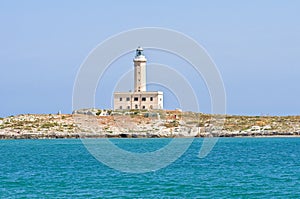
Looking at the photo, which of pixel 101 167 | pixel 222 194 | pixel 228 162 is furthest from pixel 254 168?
pixel 222 194

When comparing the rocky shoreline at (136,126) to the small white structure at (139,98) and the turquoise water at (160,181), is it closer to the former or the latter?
the small white structure at (139,98)

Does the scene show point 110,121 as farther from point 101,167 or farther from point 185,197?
point 185,197

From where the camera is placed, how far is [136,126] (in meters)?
89.4

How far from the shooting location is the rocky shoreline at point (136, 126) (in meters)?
87.6

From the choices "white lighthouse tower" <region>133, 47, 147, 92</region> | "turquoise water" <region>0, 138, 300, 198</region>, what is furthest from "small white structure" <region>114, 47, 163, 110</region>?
"turquoise water" <region>0, 138, 300, 198</region>

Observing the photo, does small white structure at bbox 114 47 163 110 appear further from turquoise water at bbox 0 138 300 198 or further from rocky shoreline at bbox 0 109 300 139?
turquoise water at bbox 0 138 300 198

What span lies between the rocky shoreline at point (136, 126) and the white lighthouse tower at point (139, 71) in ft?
13.3

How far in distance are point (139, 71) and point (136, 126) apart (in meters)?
9.39

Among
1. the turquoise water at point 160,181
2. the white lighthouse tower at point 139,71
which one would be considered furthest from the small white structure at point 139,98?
the turquoise water at point 160,181

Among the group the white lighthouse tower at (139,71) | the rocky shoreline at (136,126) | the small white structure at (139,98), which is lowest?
the rocky shoreline at (136,126)

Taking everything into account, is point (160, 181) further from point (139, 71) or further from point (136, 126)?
point (139, 71)

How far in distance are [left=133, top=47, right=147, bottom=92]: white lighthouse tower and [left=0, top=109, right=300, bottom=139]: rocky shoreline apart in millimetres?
4065

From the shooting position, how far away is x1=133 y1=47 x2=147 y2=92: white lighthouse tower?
93500 mm

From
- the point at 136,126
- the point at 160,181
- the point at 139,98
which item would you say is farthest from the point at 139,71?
the point at 160,181
